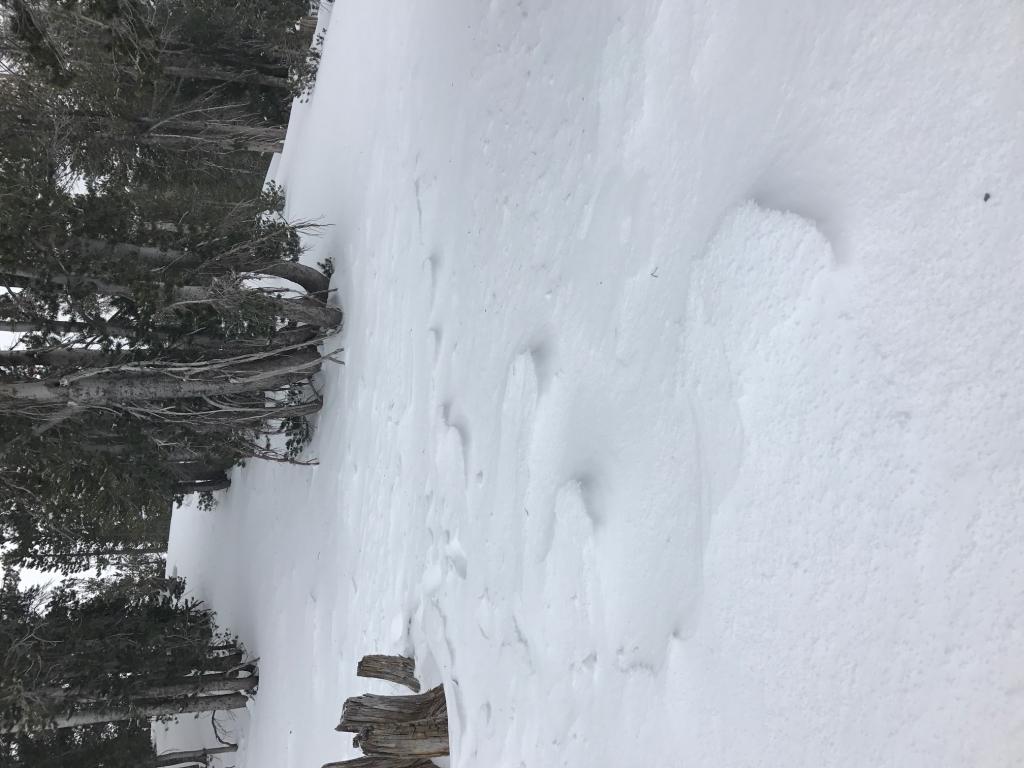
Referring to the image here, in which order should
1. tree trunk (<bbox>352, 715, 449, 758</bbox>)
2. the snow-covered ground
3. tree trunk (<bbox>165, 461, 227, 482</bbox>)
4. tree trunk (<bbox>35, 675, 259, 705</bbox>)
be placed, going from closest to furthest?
the snow-covered ground
tree trunk (<bbox>352, 715, 449, 758</bbox>)
tree trunk (<bbox>35, 675, 259, 705</bbox>)
tree trunk (<bbox>165, 461, 227, 482</bbox>)

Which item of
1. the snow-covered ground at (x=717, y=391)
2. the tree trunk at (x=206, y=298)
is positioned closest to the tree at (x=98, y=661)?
the tree trunk at (x=206, y=298)

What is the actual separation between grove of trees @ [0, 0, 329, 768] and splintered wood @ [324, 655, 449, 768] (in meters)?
2.56

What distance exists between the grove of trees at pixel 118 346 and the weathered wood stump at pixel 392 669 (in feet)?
7.57

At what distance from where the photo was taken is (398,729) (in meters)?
3.39

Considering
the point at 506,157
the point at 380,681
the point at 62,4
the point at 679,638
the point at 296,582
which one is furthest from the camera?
the point at 296,582

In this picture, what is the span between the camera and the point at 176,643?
691 centimetres

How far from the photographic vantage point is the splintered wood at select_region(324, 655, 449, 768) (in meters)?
3.38

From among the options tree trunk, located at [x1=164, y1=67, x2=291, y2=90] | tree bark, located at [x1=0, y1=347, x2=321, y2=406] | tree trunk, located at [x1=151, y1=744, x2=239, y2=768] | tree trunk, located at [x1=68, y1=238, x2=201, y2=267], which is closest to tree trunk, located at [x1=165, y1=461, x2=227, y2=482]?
tree trunk, located at [x1=151, y1=744, x2=239, y2=768]

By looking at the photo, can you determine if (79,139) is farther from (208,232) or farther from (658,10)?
(658,10)

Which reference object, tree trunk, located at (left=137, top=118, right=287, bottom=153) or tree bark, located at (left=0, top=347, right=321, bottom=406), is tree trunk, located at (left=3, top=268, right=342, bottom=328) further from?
tree trunk, located at (left=137, top=118, right=287, bottom=153)

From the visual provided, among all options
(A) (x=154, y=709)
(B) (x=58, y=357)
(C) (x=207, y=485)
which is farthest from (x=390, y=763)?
(C) (x=207, y=485)

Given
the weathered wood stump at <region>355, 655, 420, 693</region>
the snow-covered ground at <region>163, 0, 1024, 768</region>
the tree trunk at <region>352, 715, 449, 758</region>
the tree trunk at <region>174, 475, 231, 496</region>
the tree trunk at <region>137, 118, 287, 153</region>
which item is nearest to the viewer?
the snow-covered ground at <region>163, 0, 1024, 768</region>

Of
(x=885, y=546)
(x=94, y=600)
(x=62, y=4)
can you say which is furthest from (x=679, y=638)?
(x=94, y=600)

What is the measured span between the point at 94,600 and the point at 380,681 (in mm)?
4477
